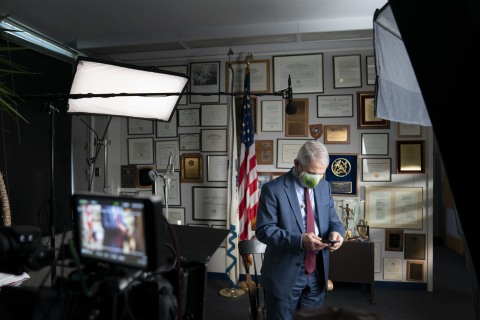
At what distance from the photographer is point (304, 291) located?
1797 mm

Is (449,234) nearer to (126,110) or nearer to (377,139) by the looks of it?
(377,139)

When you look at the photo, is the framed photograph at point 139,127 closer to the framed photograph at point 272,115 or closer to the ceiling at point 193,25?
the ceiling at point 193,25

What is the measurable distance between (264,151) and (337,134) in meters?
0.86

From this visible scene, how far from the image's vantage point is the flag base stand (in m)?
3.32

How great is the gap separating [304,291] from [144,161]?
2860 mm

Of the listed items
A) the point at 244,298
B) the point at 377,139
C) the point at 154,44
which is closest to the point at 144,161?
the point at 154,44

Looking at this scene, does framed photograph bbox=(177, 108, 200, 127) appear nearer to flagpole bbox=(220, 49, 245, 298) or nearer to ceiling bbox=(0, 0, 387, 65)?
flagpole bbox=(220, 49, 245, 298)

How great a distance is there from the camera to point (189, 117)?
394 centimetres

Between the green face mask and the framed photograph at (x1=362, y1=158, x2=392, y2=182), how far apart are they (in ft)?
6.60

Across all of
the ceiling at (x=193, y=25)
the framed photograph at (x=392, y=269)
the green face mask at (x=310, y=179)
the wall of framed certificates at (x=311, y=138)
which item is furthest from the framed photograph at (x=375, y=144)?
the green face mask at (x=310, y=179)

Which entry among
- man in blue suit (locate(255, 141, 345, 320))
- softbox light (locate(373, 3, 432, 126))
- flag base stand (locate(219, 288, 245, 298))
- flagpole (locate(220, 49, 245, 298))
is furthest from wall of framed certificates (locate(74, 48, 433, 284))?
softbox light (locate(373, 3, 432, 126))

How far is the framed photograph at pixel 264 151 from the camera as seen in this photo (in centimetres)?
377

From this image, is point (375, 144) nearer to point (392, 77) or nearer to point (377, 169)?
point (377, 169)

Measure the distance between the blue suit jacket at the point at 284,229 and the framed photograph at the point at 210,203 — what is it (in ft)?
6.70
